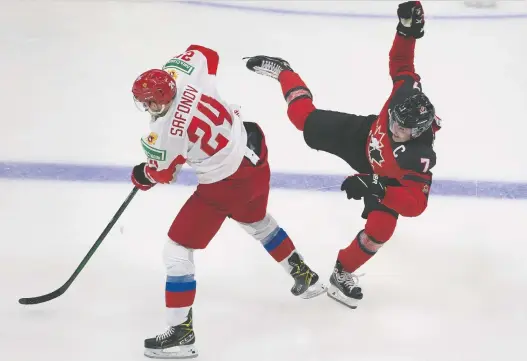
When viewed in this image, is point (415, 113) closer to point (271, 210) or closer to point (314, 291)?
point (314, 291)

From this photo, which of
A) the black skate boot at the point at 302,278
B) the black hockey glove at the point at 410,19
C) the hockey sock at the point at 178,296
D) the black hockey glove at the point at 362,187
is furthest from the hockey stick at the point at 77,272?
the black hockey glove at the point at 410,19

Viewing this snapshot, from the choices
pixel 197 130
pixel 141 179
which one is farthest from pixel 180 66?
pixel 141 179

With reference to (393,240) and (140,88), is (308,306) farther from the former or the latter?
(140,88)

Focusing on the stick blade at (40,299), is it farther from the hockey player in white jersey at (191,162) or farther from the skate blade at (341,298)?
the skate blade at (341,298)

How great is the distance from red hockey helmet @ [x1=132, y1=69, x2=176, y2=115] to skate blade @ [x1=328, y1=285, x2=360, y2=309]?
3.15 feet

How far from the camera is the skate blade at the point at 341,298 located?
270 cm

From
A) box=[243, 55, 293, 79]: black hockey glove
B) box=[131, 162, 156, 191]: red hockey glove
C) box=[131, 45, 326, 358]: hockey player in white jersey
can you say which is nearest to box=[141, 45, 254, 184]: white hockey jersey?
box=[131, 45, 326, 358]: hockey player in white jersey

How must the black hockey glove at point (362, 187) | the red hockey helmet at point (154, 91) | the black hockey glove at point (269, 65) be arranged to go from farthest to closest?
the black hockey glove at point (269, 65)
the black hockey glove at point (362, 187)
the red hockey helmet at point (154, 91)

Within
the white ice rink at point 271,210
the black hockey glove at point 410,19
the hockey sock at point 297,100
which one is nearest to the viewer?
the white ice rink at point 271,210

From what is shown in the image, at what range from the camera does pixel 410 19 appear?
8.82 ft

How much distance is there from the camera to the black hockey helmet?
2373 mm

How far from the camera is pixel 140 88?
215 cm

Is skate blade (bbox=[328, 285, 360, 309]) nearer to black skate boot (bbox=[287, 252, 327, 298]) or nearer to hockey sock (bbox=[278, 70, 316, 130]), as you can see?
black skate boot (bbox=[287, 252, 327, 298])

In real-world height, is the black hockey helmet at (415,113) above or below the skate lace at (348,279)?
above
